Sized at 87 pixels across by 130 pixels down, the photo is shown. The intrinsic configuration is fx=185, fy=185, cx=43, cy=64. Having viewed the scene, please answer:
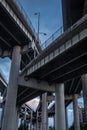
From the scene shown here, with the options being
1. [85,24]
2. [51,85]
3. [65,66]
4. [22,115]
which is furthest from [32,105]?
[85,24]

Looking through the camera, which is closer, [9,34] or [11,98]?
[11,98]

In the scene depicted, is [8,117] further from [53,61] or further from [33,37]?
[33,37]

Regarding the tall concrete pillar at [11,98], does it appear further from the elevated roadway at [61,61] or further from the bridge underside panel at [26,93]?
the bridge underside panel at [26,93]

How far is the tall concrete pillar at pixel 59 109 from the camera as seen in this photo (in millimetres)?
35844

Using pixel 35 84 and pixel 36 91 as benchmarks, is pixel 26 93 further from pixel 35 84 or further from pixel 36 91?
pixel 35 84

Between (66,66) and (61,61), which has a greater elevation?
(61,61)

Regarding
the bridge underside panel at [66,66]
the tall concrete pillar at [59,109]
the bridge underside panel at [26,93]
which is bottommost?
the tall concrete pillar at [59,109]

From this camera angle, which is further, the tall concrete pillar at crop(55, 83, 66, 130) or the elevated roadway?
the tall concrete pillar at crop(55, 83, 66, 130)

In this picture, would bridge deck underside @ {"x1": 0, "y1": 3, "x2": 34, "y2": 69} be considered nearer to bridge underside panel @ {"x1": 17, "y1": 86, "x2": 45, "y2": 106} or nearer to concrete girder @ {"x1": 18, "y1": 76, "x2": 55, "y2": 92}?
concrete girder @ {"x1": 18, "y1": 76, "x2": 55, "y2": 92}

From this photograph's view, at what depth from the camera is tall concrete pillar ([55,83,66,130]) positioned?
118 feet

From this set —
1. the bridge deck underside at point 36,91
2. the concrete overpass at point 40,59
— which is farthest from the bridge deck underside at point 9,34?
the bridge deck underside at point 36,91

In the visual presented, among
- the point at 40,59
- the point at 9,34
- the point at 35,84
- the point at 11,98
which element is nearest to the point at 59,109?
the point at 35,84

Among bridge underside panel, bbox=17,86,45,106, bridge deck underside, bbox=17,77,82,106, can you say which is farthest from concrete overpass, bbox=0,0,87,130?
bridge deck underside, bbox=17,77,82,106

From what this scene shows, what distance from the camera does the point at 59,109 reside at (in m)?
37.0
